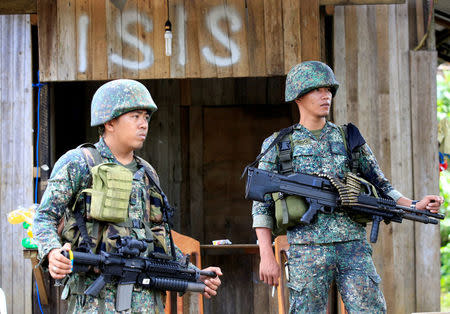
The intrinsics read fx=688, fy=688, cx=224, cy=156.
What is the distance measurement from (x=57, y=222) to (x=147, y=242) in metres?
0.49

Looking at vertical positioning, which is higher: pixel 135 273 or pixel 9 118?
pixel 9 118

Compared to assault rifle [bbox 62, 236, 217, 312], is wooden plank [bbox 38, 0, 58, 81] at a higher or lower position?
higher

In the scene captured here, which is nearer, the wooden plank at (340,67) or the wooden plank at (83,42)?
the wooden plank at (83,42)

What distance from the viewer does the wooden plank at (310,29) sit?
6164mm

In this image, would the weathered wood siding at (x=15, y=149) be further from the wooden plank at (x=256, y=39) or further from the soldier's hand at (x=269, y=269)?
the soldier's hand at (x=269, y=269)

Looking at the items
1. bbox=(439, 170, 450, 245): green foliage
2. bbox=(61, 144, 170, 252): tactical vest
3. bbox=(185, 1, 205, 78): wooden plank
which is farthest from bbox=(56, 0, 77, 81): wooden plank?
bbox=(439, 170, 450, 245): green foliage

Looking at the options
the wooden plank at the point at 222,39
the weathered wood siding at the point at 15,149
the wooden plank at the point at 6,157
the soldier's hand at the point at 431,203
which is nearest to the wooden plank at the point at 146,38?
the wooden plank at the point at 222,39

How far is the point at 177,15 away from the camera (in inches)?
244

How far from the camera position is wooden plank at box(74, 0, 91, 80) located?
6172 millimetres

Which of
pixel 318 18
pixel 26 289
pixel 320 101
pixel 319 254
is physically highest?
pixel 318 18

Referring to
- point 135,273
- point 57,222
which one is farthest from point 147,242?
point 57,222

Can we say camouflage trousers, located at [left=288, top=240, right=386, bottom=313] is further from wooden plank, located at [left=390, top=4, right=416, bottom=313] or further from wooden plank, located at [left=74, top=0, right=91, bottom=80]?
wooden plank, located at [left=74, top=0, right=91, bottom=80]

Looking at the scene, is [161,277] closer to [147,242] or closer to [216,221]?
[147,242]

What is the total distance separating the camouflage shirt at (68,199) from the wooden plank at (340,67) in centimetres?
294
